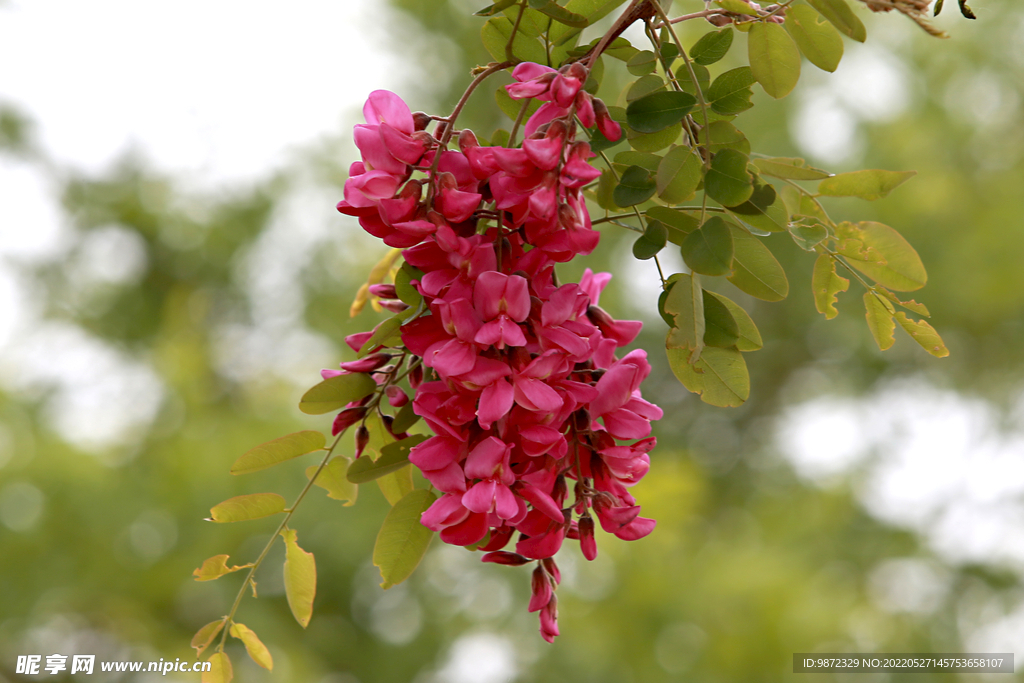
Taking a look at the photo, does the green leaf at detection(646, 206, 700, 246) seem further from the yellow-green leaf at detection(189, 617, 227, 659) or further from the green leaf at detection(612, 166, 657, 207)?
the yellow-green leaf at detection(189, 617, 227, 659)

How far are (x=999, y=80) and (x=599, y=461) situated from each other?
4.92 meters

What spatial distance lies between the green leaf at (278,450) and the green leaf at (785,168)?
0.29 m

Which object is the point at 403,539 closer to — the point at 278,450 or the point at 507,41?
the point at 278,450

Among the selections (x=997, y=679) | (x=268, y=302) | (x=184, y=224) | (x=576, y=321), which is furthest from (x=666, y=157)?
(x=184, y=224)

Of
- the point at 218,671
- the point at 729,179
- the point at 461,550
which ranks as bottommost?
the point at 461,550

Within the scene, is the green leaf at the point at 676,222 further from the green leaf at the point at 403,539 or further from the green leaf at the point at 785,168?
the green leaf at the point at 403,539

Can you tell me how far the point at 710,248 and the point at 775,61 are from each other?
0.30ft

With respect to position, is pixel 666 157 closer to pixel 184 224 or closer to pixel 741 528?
pixel 741 528

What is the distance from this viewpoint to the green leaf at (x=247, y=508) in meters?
0.41

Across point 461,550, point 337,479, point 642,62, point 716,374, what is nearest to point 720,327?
point 716,374

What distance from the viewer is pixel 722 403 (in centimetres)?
35

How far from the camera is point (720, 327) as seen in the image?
0.34 meters

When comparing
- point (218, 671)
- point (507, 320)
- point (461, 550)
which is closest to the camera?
point (507, 320)

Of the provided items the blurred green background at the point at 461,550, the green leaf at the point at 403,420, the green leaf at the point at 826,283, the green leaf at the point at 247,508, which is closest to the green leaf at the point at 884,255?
the green leaf at the point at 826,283
